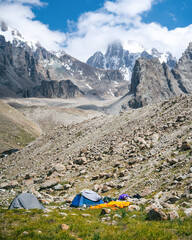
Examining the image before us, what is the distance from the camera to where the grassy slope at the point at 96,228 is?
8.12 m

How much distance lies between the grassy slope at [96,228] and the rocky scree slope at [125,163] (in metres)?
3.59

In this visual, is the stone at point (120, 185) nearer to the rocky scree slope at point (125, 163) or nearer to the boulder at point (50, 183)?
the rocky scree slope at point (125, 163)

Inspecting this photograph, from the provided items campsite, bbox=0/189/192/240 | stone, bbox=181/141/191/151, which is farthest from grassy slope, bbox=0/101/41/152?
campsite, bbox=0/189/192/240

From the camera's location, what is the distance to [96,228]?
9844 millimetres

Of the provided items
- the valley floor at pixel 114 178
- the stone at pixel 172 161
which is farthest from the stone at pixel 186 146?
the stone at pixel 172 161

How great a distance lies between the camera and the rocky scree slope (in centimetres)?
1686

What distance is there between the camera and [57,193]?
22.0m

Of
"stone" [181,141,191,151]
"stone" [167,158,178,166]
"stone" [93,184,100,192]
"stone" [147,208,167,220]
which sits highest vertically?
"stone" [181,141,191,151]

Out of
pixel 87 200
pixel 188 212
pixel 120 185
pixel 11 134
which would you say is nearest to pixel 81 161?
pixel 120 185

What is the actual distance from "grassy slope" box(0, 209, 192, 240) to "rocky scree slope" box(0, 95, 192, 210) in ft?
11.8

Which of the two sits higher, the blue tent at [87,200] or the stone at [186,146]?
the stone at [186,146]

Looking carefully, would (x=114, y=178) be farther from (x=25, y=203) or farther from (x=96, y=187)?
(x=25, y=203)

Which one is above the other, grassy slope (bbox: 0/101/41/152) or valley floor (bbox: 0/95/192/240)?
grassy slope (bbox: 0/101/41/152)

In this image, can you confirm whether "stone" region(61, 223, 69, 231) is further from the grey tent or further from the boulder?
the boulder
